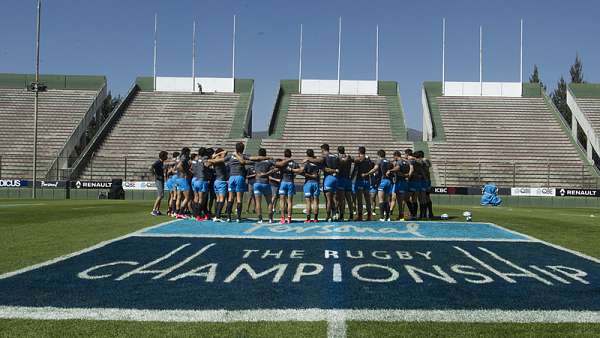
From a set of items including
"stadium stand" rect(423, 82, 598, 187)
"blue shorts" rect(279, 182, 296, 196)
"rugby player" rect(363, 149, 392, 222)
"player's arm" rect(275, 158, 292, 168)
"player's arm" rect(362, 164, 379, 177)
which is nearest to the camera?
"player's arm" rect(275, 158, 292, 168)

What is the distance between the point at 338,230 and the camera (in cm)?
1152

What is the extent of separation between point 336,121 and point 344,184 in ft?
A: 95.9

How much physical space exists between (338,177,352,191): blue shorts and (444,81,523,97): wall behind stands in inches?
1433

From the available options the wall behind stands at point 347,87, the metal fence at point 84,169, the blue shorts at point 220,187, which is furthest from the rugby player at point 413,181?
the wall behind stands at point 347,87

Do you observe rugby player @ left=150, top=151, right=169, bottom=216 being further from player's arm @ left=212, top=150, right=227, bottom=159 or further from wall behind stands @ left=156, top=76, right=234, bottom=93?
wall behind stands @ left=156, top=76, right=234, bottom=93

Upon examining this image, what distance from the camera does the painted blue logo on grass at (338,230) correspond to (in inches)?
410

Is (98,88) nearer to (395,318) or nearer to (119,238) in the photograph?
(119,238)

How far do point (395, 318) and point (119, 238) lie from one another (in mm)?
6456

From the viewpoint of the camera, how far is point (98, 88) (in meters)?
46.7

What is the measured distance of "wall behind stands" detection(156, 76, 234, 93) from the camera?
4844 cm

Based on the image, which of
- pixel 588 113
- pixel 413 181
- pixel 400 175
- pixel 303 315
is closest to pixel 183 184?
pixel 400 175

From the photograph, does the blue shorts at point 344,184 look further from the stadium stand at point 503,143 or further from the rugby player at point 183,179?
the stadium stand at point 503,143

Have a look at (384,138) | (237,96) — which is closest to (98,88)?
(237,96)

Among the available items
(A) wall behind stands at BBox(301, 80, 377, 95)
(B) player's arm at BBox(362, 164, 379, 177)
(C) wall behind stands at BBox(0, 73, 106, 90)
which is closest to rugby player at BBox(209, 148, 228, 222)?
(B) player's arm at BBox(362, 164, 379, 177)
